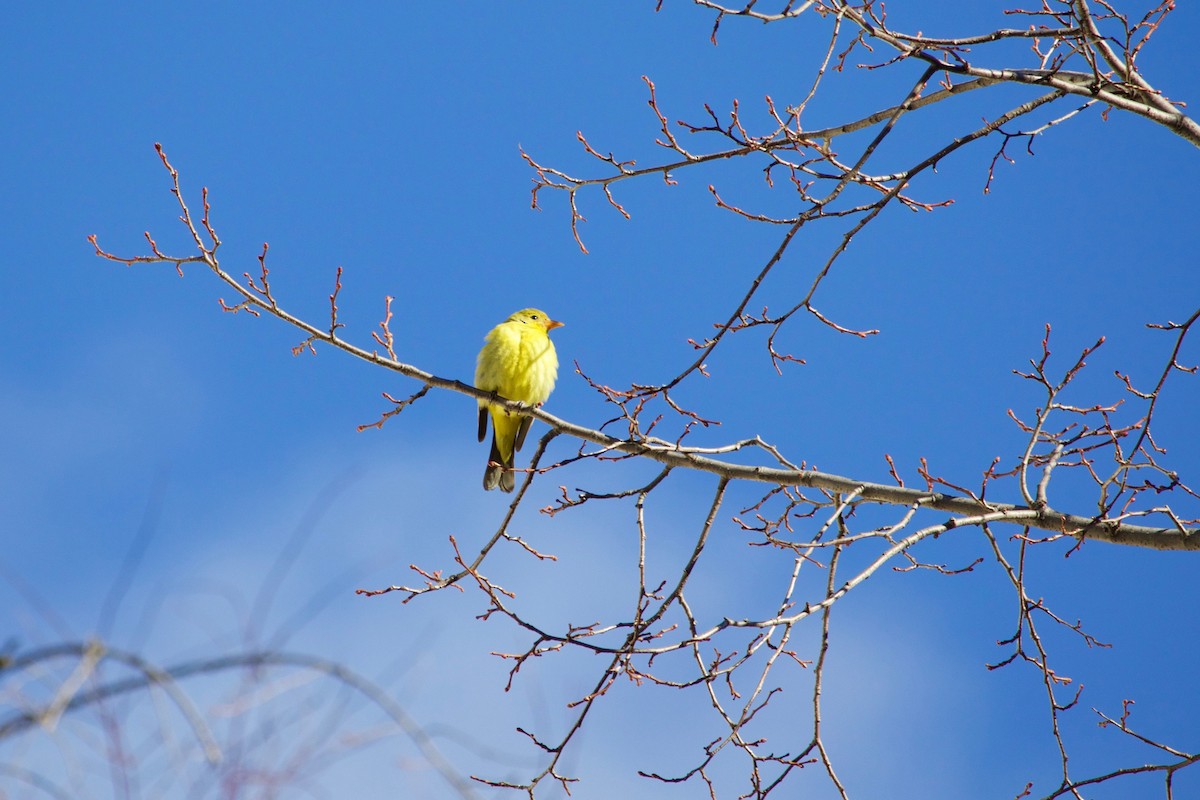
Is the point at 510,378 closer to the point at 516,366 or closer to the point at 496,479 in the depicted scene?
the point at 516,366

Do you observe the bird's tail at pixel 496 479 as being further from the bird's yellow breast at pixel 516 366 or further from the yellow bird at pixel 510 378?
the bird's yellow breast at pixel 516 366

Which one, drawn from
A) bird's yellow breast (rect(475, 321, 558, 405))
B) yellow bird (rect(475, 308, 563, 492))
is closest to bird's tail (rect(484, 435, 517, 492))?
yellow bird (rect(475, 308, 563, 492))

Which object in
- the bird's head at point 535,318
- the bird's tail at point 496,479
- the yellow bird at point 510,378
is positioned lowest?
the bird's tail at point 496,479

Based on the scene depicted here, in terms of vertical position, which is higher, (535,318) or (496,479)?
(535,318)

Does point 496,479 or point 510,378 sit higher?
point 510,378

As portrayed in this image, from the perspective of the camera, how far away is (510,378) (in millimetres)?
7695

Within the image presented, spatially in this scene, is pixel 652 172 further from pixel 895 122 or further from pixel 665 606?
pixel 665 606

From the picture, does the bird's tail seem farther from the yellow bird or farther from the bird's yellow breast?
the bird's yellow breast

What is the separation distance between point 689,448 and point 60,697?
3362 mm

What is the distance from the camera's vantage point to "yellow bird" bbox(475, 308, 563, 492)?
25.3ft

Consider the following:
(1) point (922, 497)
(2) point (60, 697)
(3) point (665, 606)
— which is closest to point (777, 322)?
(1) point (922, 497)

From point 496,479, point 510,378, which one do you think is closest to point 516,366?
point 510,378

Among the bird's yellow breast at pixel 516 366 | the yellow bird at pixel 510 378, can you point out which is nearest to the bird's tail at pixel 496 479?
the yellow bird at pixel 510 378

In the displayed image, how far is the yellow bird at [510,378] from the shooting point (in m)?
7.72
